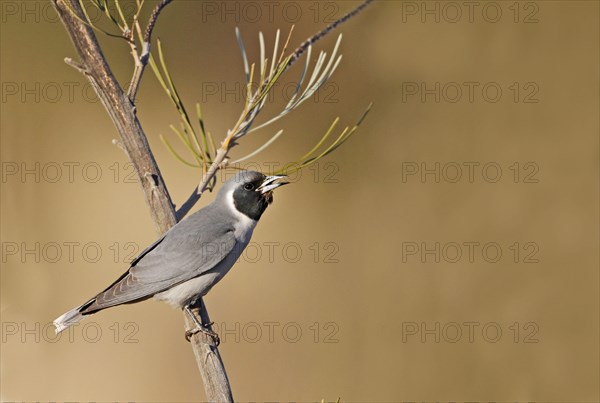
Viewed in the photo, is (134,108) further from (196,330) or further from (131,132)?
(196,330)

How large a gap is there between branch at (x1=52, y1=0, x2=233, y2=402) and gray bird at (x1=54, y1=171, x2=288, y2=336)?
0.81 feet

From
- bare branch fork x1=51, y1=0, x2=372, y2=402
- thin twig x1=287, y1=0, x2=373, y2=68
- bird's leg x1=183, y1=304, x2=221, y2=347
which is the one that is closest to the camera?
thin twig x1=287, y1=0, x2=373, y2=68

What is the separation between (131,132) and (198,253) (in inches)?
16.9

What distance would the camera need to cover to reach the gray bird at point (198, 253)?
108 cm

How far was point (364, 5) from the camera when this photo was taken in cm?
52

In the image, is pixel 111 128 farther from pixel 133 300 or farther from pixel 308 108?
pixel 133 300

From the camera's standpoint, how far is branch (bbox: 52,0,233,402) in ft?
2.16

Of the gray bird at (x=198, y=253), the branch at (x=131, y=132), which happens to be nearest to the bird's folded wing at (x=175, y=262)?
the gray bird at (x=198, y=253)

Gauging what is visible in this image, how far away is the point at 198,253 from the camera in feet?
3.70

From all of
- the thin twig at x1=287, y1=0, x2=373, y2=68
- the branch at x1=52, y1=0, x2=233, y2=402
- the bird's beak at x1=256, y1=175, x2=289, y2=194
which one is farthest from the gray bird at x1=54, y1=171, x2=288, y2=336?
the thin twig at x1=287, y1=0, x2=373, y2=68

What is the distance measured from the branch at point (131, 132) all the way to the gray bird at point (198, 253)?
0.25 metres

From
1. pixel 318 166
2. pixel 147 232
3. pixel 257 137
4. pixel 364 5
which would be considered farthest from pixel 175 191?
pixel 364 5

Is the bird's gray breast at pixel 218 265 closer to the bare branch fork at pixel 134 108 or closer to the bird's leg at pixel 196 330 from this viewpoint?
the bird's leg at pixel 196 330

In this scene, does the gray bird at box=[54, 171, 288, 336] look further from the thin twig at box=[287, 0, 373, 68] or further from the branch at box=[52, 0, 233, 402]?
the thin twig at box=[287, 0, 373, 68]
